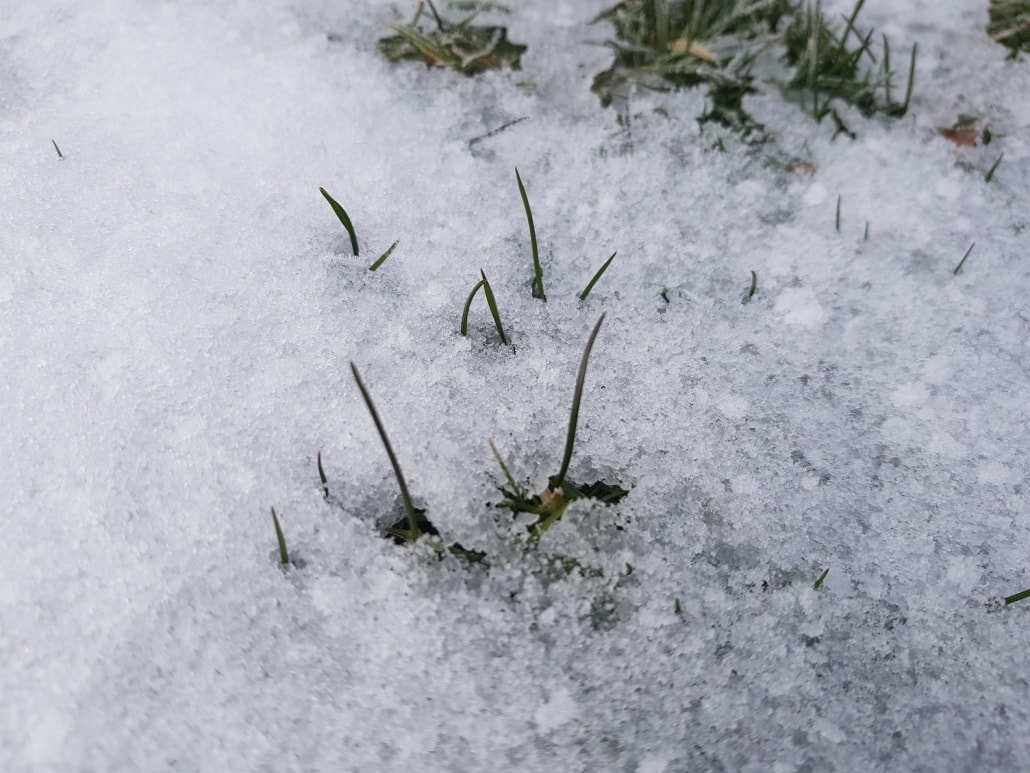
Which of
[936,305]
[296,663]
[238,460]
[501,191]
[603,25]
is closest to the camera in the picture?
[296,663]

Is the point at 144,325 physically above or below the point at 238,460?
above

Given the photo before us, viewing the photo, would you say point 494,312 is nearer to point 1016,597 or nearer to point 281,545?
point 281,545

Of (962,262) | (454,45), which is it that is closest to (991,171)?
(962,262)

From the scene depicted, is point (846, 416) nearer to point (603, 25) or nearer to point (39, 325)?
point (603, 25)

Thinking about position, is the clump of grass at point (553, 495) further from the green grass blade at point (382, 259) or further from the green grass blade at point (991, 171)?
the green grass blade at point (991, 171)

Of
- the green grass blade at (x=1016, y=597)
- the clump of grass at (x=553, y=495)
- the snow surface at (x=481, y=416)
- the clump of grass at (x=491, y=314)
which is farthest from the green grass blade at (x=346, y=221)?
the green grass blade at (x=1016, y=597)

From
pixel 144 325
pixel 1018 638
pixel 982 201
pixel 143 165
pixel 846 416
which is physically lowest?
pixel 1018 638

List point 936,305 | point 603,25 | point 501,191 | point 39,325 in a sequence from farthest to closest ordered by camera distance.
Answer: point 603,25, point 501,191, point 936,305, point 39,325

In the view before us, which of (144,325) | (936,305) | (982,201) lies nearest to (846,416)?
(936,305)
